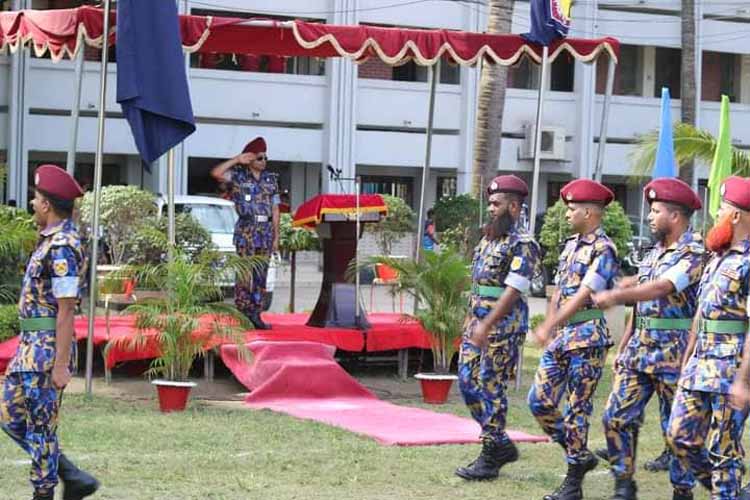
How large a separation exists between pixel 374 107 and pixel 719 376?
1158 inches

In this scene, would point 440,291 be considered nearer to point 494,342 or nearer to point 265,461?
point 265,461

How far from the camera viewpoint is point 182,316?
36.7 feet

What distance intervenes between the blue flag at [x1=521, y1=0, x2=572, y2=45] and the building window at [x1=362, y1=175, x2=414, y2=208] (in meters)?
24.0

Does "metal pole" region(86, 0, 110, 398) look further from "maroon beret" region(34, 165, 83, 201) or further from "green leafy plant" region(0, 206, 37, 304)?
"maroon beret" region(34, 165, 83, 201)

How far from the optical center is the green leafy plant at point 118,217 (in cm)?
1828

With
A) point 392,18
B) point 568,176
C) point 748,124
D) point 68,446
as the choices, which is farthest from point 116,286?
point 748,124

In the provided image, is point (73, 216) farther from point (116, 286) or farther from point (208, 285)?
point (116, 286)

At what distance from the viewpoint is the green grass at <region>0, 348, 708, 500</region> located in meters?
8.02

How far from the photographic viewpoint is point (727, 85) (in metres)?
42.8

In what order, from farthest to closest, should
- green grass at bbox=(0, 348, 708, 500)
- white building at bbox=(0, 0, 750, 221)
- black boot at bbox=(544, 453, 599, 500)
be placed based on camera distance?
white building at bbox=(0, 0, 750, 221)
green grass at bbox=(0, 348, 708, 500)
black boot at bbox=(544, 453, 599, 500)

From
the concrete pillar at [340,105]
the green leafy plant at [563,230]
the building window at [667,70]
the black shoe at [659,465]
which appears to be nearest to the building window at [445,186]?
the concrete pillar at [340,105]

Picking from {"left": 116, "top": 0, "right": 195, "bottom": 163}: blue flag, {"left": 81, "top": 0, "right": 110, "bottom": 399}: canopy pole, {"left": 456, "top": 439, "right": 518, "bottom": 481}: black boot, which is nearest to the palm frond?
{"left": 116, "top": 0, "right": 195, "bottom": 163}: blue flag

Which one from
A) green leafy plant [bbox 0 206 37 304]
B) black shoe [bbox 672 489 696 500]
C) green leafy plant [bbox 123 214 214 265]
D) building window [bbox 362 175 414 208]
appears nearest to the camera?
black shoe [bbox 672 489 696 500]

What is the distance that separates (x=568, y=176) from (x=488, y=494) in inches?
1269
